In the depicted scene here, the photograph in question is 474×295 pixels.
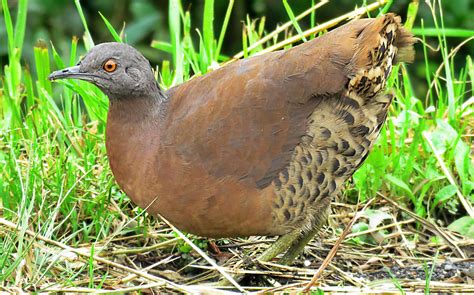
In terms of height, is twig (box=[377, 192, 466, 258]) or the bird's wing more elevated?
the bird's wing

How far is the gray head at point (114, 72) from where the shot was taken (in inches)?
162

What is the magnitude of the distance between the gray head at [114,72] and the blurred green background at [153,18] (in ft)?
9.24

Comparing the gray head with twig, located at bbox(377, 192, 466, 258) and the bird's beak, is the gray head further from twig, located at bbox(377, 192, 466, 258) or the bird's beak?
twig, located at bbox(377, 192, 466, 258)

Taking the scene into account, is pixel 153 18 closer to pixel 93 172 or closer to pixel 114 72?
pixel 93 172

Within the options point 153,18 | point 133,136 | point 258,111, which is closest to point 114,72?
point 133,136

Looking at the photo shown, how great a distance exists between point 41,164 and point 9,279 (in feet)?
2.72

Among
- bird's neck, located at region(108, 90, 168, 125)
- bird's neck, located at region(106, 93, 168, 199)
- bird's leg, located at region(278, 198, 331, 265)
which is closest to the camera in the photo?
bird's neck, located at region(106, 93, 168, 199)

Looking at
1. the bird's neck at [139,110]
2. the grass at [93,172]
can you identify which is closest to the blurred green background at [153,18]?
the grass at [93,172]

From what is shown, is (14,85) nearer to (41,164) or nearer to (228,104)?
(41,164)

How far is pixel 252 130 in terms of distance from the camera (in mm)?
4012

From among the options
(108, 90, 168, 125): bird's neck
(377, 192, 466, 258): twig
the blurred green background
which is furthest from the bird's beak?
the blurred green background

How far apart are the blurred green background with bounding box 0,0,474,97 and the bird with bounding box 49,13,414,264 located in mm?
2858

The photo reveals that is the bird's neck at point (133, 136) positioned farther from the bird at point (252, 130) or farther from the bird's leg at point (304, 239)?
the bird's leg at point (304, 239)

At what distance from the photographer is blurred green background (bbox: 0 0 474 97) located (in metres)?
7.01
